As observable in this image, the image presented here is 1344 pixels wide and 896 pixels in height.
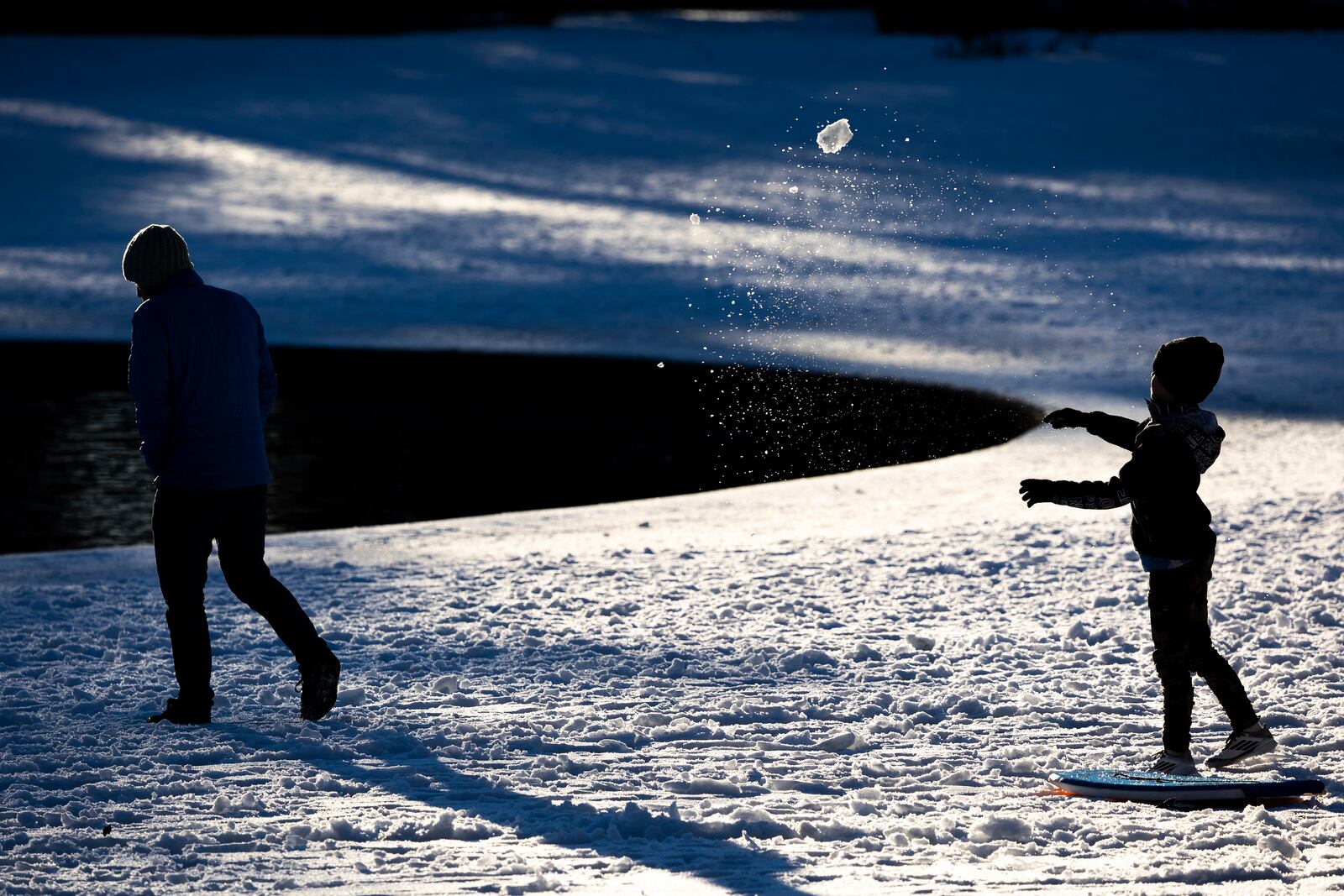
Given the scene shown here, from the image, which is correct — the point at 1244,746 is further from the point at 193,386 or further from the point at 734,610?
the point at 193,386

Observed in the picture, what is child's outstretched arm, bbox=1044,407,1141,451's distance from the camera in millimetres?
4410

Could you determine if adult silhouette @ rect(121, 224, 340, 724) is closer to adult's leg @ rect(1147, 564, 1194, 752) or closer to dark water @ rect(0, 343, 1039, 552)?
adult's leg @ rect(1147, 564, 1194, 752)

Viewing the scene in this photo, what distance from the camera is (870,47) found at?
37.6 metres

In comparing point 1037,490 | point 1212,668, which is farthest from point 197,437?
point 1212,668

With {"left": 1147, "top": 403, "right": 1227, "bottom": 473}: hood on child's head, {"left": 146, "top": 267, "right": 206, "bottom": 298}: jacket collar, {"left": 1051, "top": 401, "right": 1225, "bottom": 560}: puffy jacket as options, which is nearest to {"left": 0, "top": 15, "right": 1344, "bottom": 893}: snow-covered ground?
{"left": 1051, "top": 401, "right": 1225, "bottom": 560}: puffy jacket

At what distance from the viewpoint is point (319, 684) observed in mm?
5250

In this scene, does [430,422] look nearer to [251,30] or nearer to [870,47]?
[870,47]

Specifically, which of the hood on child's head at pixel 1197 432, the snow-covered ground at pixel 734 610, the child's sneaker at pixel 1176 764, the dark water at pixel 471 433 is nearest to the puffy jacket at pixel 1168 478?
the hood on child's head at pixel 1197 432

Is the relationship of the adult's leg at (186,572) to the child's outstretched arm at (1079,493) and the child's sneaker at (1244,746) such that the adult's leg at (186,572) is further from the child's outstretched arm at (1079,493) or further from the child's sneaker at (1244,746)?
the child's sneaker at (1244,746)

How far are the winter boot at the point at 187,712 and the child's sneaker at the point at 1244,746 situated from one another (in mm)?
2873

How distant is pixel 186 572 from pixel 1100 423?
2.59m

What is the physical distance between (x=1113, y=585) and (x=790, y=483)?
2.90 metres

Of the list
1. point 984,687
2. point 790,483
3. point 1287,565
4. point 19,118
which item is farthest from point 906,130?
point 984,687

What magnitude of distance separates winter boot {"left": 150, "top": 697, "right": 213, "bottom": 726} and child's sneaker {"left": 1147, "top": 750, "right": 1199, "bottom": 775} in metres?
2.72
